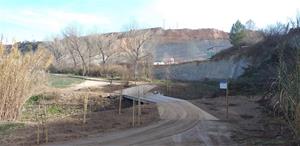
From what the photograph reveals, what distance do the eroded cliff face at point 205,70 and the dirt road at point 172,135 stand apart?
107 ft

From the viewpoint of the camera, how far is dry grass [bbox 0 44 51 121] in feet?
62.2

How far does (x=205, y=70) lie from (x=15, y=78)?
4302 cm

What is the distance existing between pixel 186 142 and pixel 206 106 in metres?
11.9

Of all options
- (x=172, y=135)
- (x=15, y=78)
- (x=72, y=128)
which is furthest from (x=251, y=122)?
(x=15, y=78)

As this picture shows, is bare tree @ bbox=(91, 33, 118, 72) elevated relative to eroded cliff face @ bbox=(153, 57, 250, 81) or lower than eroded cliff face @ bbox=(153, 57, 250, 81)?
elevated

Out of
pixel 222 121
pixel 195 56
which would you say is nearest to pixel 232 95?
pixel 222 121

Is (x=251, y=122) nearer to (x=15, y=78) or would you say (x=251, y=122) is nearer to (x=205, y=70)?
(x=15, y=78)

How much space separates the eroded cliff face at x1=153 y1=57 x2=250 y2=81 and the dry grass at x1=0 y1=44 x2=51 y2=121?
3393 centimetres

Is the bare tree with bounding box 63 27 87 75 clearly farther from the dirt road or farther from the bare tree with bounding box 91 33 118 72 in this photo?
the dirt road

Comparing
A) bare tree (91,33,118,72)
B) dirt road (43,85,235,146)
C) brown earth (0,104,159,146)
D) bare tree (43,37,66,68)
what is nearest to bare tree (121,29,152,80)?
bare tree (91,33,118,72)

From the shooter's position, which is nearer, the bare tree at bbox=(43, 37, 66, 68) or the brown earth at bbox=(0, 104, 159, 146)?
the brown earth at bbox=(0, 104, 159, 146)

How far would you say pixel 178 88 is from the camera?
41188 mm

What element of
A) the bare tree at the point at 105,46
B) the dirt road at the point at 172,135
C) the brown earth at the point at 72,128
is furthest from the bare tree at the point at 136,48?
the dirt road at the point at 172,135

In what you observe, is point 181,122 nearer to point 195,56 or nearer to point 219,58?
point 219,58
